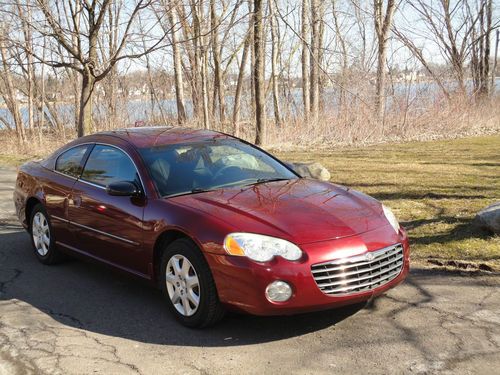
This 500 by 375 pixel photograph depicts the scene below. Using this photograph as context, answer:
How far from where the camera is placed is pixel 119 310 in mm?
4660

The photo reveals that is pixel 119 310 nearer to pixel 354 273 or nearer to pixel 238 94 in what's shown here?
pixel 354 273

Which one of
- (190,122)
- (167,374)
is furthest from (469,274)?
(190,122)

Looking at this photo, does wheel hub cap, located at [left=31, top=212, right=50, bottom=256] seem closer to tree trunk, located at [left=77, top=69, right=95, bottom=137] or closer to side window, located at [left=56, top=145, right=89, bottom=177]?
side window, located at [left=56, top=145, right=89, bottom=177]

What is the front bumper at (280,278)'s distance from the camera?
12.3 feet

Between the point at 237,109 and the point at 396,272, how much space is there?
1814 centimetres

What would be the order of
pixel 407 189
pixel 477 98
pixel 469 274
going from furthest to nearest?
pixel 477 98 < pixel 407 189 < pixel 469 274

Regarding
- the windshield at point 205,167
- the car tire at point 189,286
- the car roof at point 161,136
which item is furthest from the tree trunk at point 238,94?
the car tire at point 189,286

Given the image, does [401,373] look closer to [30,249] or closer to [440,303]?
[440,303]

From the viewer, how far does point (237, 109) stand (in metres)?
21.9

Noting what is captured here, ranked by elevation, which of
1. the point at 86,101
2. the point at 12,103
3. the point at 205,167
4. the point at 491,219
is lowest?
the point at 491,219

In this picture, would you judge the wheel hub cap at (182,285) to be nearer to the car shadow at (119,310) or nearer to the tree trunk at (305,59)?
the car shadow at (119,310)

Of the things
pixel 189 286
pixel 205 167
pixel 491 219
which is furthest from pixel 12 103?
pixel 189 286

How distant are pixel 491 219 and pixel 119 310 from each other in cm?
403

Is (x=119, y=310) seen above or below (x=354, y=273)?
below
